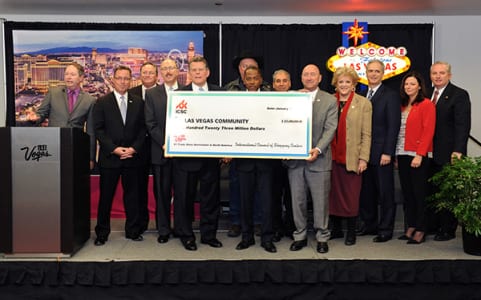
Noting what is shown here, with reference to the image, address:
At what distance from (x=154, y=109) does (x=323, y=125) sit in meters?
1.30

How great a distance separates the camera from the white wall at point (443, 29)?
6.31 m

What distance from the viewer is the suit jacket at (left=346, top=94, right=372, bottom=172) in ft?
11.6

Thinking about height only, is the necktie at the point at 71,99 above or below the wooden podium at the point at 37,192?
above

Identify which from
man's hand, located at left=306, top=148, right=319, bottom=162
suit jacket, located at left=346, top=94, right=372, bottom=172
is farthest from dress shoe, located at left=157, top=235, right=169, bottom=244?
suit jacket, located at left=346, top=94, right=372, bottom=172

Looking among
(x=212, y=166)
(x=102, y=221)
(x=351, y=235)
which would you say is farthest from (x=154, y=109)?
(x=351, y=235)

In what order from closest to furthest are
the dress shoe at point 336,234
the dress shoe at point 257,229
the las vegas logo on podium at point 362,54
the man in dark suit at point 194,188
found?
the man in dark suit at point 194,188 → the dress shoe at point 336,234 → the dress shoe at point 257,229 → the las vegas logo on podium at point 362,54

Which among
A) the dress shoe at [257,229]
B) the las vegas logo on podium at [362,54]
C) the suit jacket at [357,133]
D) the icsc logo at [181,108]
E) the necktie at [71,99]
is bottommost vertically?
the dress shoe at [257,229]

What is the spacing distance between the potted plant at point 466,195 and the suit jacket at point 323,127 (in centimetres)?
87

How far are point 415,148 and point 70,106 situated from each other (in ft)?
9.40

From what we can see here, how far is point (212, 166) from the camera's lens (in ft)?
11.7

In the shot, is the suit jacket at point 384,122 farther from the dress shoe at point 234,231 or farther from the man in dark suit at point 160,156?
the man in dark suit at point 160,156

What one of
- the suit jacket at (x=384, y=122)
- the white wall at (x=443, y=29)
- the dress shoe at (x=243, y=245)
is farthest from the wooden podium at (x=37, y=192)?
the white wall at (x=443, y=29)

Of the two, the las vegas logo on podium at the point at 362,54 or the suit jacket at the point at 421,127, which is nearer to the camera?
the suit jacket at the point at 421,127

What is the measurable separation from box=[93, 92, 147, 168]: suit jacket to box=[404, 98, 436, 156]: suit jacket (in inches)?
83.8
